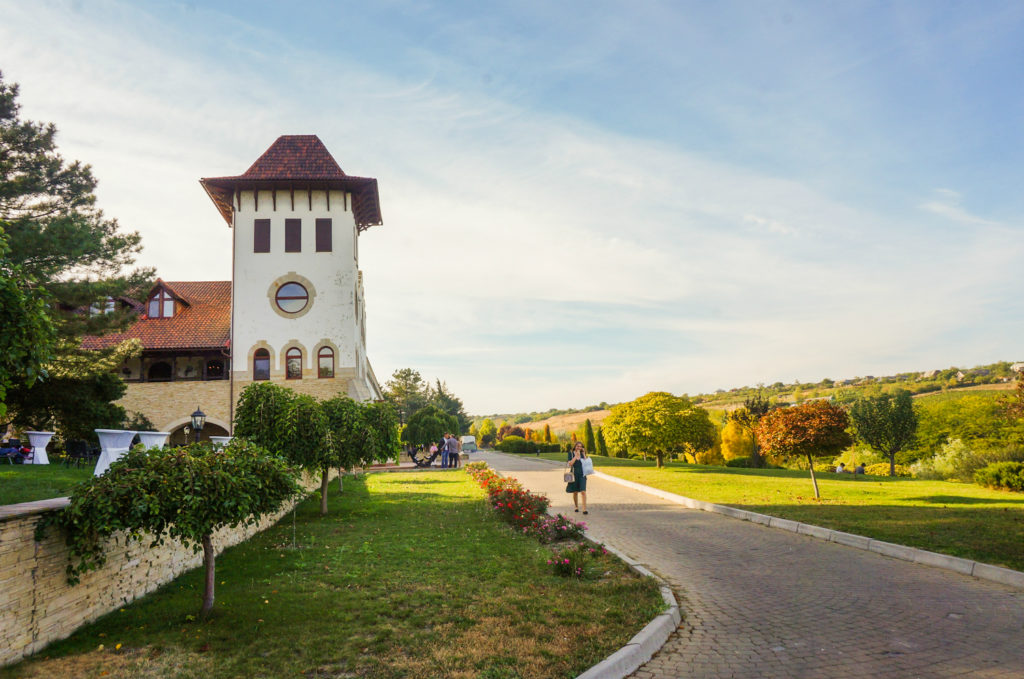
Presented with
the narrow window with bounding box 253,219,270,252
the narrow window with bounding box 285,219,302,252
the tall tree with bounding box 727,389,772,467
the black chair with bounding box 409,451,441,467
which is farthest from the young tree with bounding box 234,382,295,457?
the tall tree with bounding box 727,389,772,467

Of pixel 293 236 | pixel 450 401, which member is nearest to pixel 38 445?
pixel 293 236

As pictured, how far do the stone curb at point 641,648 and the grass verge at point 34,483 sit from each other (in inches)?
298

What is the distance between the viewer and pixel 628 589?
6934mm

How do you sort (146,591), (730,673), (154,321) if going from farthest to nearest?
(154,321)
(146,591)
(730,673)

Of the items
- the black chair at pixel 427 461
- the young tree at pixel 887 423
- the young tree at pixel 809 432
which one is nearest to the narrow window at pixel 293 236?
the black chair at pixel 427 461

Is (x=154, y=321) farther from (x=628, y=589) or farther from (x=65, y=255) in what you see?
(x=628, y=589)

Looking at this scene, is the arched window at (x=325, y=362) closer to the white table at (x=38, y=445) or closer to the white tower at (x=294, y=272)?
the white tower at (x=294, y=272)

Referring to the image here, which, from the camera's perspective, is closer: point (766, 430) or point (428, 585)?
point (428, 585)

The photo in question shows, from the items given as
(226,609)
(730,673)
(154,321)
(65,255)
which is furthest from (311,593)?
(154,321)

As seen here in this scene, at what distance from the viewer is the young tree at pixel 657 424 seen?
1123 inches

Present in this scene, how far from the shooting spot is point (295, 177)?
31500 mm

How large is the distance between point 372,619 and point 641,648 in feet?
8.81

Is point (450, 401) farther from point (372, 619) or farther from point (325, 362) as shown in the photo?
point (372, 619)

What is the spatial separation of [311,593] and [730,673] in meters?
4.67
